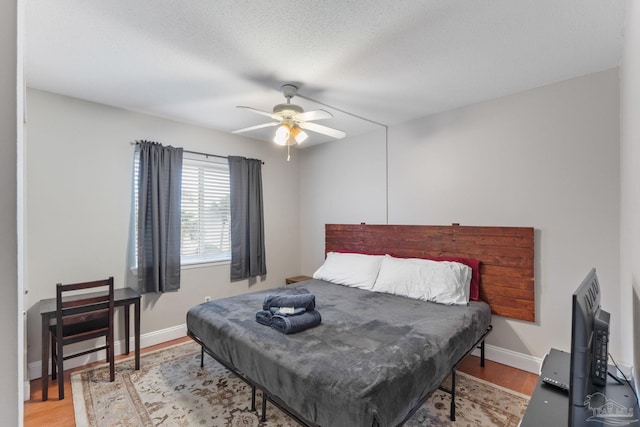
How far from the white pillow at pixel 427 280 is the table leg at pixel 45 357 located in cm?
293

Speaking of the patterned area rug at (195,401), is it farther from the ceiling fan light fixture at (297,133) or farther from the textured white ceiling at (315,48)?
the textured white ceiling at (315,48)

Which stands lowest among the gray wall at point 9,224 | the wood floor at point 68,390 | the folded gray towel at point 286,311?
the wood floor at point 68,390

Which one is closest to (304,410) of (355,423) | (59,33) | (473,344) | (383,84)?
(355,423)

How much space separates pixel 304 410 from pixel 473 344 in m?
1.56

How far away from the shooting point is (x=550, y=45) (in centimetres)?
204

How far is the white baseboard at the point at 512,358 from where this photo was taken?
8.86ft

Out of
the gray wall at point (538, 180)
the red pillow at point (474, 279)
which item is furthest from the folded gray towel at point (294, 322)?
the gray wall at point (538, 180)

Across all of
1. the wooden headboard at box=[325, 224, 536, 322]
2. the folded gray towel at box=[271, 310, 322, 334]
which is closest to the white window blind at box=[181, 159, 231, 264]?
the folded gray towel at box=[271, 310, 322, 334]

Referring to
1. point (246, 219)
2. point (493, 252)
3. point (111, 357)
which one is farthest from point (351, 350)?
point (246, 219)

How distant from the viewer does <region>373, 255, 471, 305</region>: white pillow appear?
2785mm

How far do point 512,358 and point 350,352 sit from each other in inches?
79.4

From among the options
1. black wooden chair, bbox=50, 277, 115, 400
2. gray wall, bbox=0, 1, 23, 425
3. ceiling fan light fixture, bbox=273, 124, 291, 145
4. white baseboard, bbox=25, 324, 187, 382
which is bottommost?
white baseboard, bbox=25, 324, 187, 382

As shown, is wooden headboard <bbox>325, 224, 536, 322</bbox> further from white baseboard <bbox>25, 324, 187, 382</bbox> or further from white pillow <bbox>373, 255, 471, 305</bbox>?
white baseboard <bbox>25, 324, 187, 382</bbox>

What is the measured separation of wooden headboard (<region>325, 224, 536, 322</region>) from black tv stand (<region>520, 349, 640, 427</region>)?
1436mm
